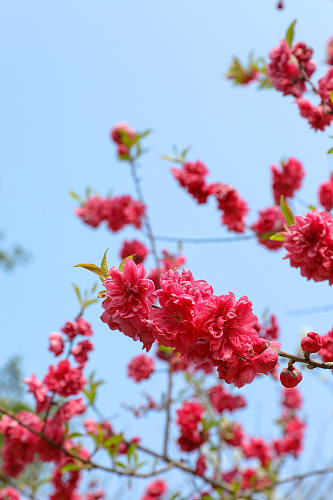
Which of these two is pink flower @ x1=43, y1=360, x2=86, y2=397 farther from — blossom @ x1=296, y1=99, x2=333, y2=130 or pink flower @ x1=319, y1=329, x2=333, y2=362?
blossom @ x1=296, y1=99, x2=333, y2=130

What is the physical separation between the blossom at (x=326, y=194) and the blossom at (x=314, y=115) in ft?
1.94

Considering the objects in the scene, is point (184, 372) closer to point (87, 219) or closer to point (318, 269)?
point (87, 219)

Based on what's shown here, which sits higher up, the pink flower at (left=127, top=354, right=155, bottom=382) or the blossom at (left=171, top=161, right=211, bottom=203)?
the blossom at (left=171, top=161, right=211, bottom=203)

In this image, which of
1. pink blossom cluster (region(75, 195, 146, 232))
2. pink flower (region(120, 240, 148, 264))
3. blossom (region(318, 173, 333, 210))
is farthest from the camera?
pink blossom cluster (region(75, 195, 146, 232))

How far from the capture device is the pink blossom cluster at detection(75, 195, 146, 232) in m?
4.87

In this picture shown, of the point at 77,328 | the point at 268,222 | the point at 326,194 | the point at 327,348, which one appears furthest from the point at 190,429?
the point at 326,194

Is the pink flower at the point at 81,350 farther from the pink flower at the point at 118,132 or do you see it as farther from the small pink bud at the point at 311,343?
the pink flower at the point at 118,132

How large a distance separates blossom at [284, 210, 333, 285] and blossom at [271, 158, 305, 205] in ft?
5.78

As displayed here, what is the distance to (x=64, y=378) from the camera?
8.37 ft

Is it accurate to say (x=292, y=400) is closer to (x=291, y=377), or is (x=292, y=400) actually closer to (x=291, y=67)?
(x=291, y=67)

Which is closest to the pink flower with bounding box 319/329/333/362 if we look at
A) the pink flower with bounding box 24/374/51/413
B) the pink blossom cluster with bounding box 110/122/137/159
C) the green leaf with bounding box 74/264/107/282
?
the green leaf with bounding box 74/264/107/282

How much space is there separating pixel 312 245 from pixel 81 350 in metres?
1.50

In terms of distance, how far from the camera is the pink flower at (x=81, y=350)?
2510 mm

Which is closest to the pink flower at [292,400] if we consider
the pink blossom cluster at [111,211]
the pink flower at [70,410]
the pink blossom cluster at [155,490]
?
the pink blossom cluster at [155,490]
